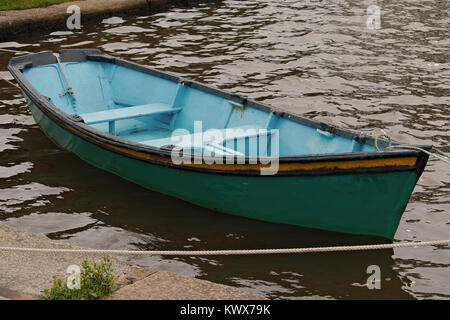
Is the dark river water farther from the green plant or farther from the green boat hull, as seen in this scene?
the green plant

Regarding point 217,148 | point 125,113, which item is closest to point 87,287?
point 217,148

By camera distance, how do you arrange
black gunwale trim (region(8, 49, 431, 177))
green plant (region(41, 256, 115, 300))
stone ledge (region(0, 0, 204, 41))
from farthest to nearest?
stone ledge (region(0, 0, 204, 41)) < black gunwale trim (region(8, 49, 431, 177)) < green plant (region(41, 256, 115, 300))

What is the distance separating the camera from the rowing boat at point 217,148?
7418 millimetres

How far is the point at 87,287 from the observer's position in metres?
5.86

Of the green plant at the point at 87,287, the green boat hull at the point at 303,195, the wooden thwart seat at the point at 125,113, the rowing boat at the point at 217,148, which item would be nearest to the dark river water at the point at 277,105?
the green boat hull at the point at 303,195

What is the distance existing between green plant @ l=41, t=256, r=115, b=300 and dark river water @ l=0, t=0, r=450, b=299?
167cm

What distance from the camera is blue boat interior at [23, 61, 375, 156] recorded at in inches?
358

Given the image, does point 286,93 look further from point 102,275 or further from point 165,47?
point 102,275

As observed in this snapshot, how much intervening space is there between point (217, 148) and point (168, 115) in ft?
6.47

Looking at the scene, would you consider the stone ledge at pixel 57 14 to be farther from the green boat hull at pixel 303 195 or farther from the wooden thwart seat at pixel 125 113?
the green boat hull at pixel 303 195

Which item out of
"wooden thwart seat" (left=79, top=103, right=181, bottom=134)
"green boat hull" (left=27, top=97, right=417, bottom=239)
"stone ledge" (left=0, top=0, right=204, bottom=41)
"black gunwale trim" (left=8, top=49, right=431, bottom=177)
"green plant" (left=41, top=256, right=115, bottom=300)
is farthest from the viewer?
"stone ledge" (left=0, top=0, right=204, bottom=41)

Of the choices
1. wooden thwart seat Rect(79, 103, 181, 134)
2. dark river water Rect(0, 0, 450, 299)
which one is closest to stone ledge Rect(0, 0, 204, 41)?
dark river water Rect(0, 0, 450, 299)

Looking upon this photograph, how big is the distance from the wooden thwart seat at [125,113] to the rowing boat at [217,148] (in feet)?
0.05

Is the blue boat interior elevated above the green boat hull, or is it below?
above
